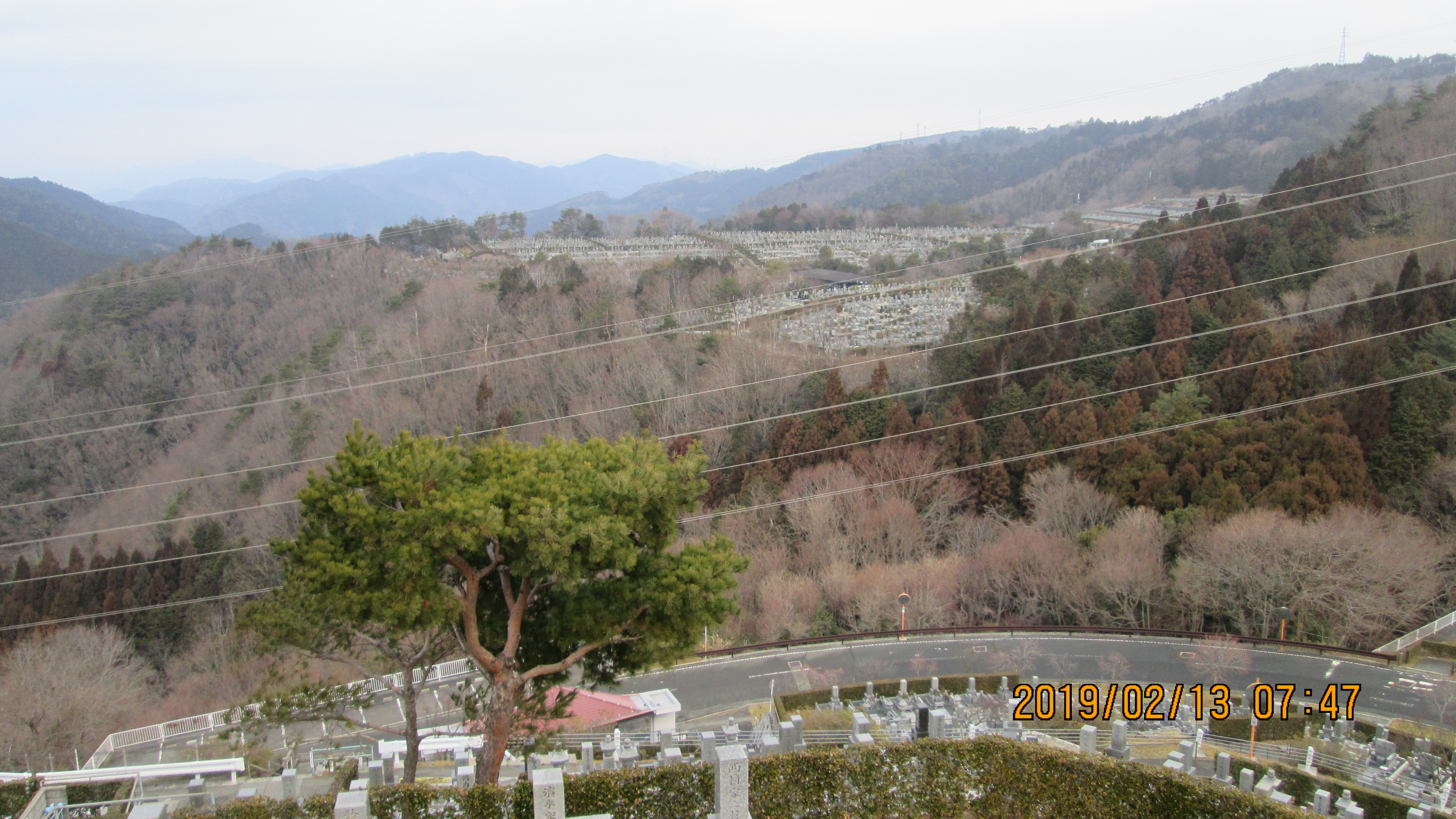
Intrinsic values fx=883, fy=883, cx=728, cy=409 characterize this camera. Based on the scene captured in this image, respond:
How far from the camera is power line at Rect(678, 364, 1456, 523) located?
1959 centimetres

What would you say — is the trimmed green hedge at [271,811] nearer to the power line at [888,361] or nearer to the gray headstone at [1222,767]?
the gray headstone at [1222,767]

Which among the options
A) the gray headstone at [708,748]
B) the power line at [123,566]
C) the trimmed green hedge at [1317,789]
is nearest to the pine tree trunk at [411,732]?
the gray headstone at [708,748]

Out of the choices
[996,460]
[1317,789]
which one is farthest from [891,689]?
[996,460]

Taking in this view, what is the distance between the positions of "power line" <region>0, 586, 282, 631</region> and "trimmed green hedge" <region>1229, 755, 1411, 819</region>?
1866 cm

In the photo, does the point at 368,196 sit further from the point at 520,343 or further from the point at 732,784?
the point at 732,784

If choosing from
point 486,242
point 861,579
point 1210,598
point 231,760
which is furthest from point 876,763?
point 486,242

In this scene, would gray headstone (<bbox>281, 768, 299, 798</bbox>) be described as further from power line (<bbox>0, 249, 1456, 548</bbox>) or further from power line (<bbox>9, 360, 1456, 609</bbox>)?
power line (<bbox>0, 249, 1456, 548</bbox>)

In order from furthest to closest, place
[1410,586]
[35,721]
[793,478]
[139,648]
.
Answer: [793,478]
[139,648]
[1410,586]
[35,721]

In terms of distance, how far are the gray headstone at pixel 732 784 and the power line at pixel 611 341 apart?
75.3 feet

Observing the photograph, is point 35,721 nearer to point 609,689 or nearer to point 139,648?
point 139,648

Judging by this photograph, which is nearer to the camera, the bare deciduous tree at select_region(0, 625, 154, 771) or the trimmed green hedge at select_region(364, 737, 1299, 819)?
the trimmed green hedge at select_region(364, 737, 1299, 819)

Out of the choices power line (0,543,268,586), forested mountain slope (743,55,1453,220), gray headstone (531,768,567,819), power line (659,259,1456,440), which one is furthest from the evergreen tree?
forested mountain slope (743,55,1453,220)

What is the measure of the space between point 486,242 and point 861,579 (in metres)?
43.8

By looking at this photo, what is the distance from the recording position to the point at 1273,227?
2745 cm
